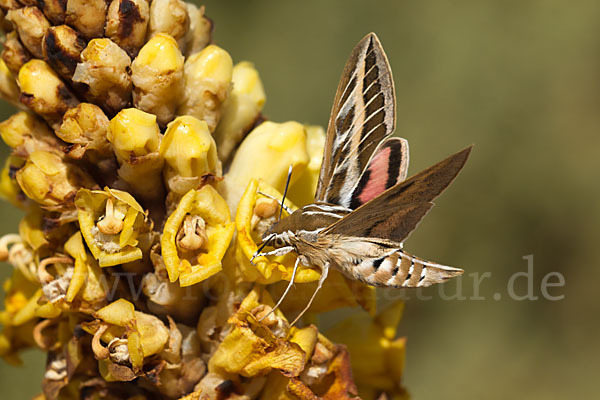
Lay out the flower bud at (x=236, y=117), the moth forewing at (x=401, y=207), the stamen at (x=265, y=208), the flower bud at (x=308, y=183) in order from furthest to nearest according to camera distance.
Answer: the flower bud at (x=308, y=183), the flower bud at (x=236, y=117), the stamen at (x=265, y=208), the moth forewing at (x=401, y=207)

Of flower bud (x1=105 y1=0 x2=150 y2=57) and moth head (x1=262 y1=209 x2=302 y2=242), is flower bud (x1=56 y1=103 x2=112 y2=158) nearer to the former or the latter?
flower bud (x1=105 y1=0 x2=150 y2=57)

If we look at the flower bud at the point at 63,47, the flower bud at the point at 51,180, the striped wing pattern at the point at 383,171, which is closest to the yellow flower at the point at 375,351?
the striped wing pattern at the point at 383,171

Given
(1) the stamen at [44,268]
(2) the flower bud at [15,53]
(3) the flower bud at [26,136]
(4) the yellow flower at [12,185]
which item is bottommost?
(1) the stamen at [44,268]

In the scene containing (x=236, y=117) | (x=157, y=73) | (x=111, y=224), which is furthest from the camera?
(x=236, y=117)

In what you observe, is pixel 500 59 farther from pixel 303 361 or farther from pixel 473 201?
pixel 303 361

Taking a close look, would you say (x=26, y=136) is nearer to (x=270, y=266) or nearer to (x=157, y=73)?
(x=157, y=73)

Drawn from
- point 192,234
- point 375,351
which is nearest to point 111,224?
point 192,234

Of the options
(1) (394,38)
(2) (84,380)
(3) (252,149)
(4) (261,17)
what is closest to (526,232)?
(1) (394,38)

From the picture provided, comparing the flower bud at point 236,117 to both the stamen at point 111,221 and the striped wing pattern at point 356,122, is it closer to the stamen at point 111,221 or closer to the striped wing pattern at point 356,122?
the striped wing pattern at point 356,122
